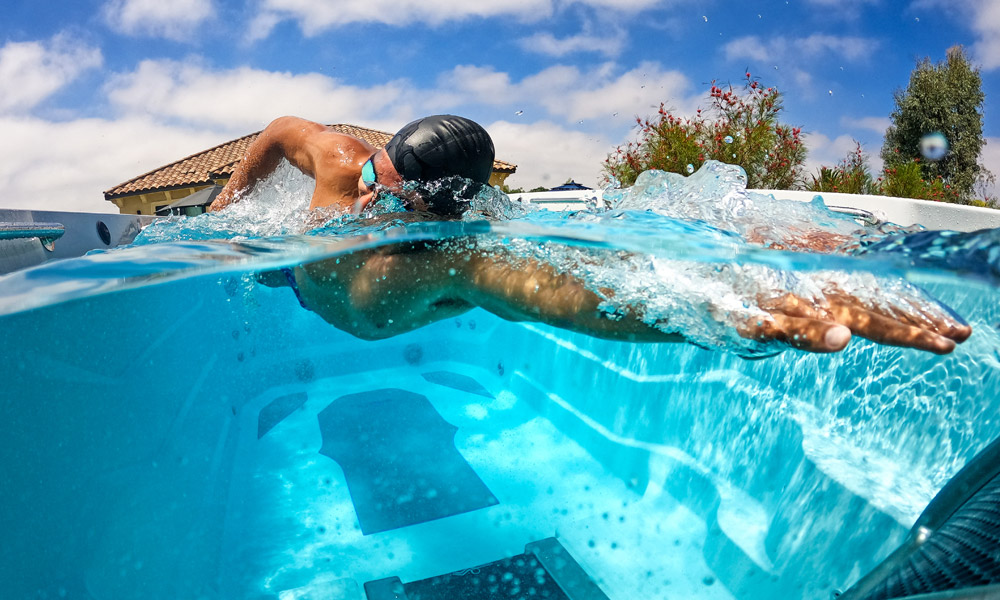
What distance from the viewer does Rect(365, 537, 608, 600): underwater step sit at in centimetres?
309

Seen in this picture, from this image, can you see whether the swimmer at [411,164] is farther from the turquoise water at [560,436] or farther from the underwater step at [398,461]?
the underwater step at [398,461]

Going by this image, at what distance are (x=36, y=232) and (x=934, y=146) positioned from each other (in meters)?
24.6

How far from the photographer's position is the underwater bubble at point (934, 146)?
19453 millimetres

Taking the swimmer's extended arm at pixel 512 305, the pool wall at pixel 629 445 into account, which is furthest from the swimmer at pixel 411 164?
the pool wall at pixel 629 445

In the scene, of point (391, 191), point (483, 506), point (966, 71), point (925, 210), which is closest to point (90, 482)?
point (391, 191)

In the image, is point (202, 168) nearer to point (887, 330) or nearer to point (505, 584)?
point (505, 584)

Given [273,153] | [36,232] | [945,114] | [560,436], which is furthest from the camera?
[945,114]

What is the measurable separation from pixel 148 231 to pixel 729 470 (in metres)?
4.93

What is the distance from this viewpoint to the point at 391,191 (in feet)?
10.9

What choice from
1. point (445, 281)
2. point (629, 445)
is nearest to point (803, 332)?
point (445, 281)

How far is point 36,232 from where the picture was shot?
3.68 meters

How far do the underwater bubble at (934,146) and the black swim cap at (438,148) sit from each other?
22333mm

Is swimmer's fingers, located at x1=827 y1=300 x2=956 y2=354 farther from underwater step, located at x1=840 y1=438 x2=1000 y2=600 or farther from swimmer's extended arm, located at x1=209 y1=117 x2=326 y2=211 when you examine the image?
swimmer's extended arm, located at x1=209 y1=117 x2=326 y2=211

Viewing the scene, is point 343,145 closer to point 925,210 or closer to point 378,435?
point 378,435
